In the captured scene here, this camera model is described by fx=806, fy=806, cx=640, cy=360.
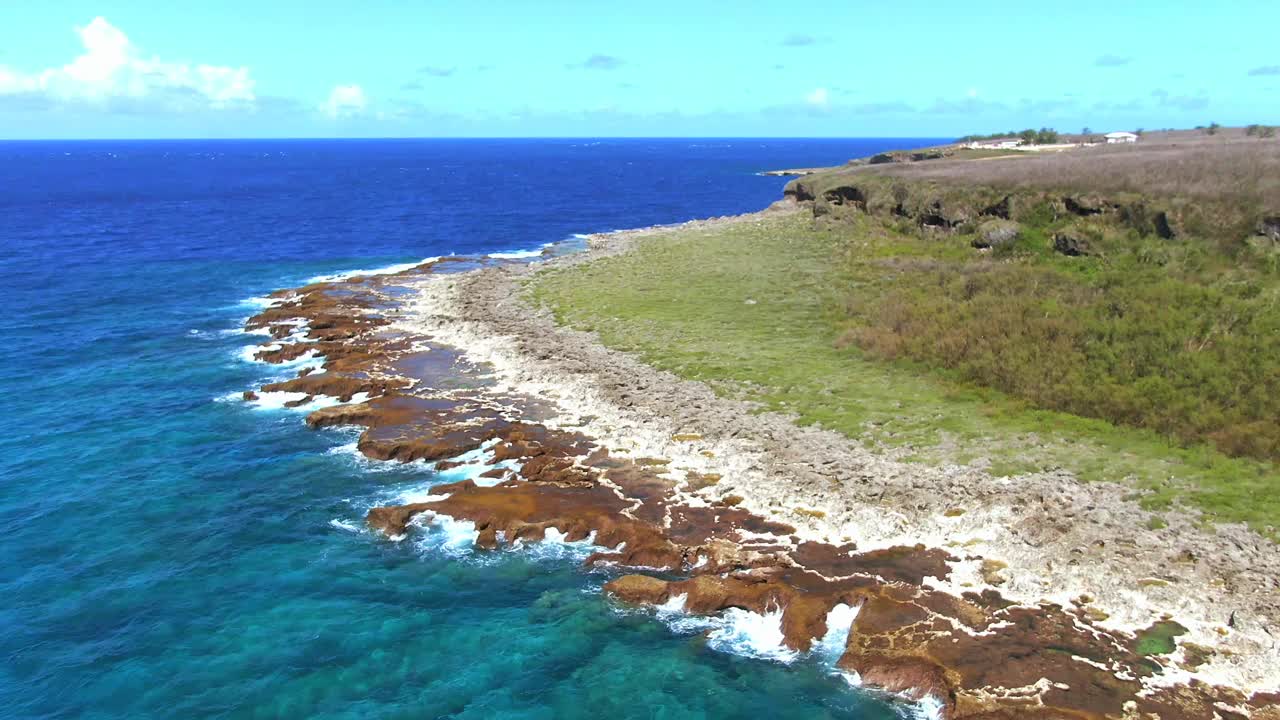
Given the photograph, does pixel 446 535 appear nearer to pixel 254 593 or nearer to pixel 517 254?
pixel 254 593

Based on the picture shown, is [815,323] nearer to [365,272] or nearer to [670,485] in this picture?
[670,485]

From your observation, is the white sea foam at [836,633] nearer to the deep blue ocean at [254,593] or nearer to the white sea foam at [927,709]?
the deep blue ocean at [254,593]

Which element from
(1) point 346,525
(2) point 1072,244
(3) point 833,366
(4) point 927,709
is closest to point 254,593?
(1) point 346,525

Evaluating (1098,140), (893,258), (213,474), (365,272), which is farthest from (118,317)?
(1098,140)

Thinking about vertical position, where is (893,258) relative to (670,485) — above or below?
above

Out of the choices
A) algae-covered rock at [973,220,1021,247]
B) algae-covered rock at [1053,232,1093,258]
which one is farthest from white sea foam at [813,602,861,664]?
algae-covered rock at [973,220,1021,247]
